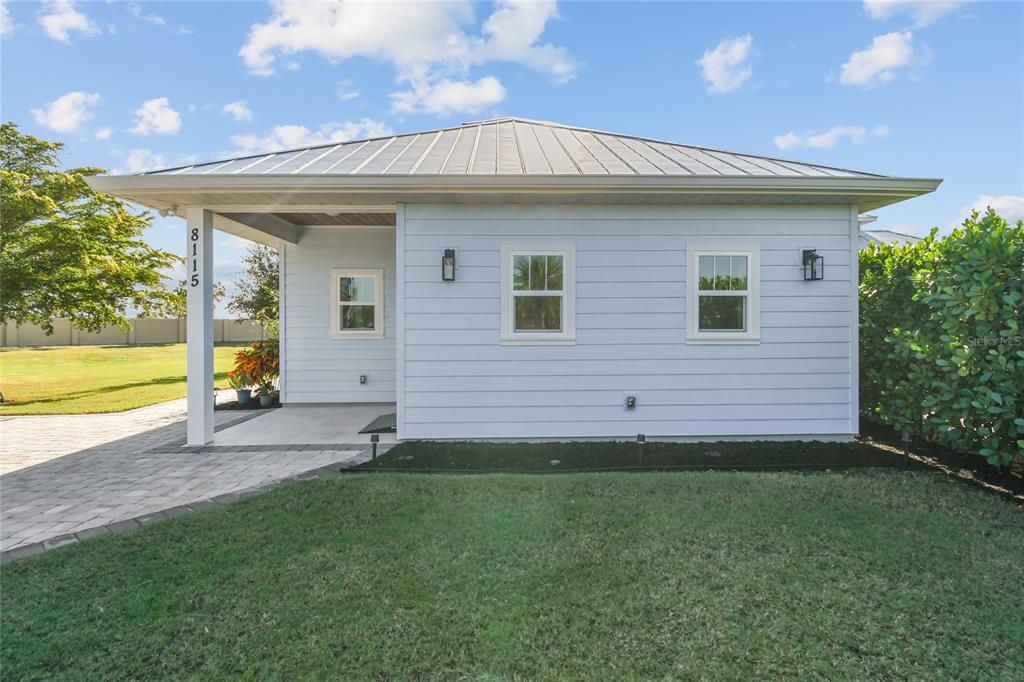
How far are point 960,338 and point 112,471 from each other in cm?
827

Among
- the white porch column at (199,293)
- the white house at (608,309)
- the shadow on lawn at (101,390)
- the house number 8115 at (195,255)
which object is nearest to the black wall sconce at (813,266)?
the white house at (608,309)

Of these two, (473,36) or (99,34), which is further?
(473,36)

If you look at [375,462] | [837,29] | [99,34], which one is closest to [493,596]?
[375,462]

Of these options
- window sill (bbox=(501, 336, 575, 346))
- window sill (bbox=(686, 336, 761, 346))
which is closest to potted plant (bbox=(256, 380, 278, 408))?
window sill (bbox=(501, 336, 575, 346))

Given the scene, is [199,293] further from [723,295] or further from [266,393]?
[723,295]

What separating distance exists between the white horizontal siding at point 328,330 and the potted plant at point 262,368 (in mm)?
555

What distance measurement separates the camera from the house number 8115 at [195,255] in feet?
17.7

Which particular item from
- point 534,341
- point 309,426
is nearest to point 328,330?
point 309,426

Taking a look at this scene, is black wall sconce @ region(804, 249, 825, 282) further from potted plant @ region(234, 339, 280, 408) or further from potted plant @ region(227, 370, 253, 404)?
potted plant @ region(227, 370, 253, 404)

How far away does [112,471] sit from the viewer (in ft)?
15.8

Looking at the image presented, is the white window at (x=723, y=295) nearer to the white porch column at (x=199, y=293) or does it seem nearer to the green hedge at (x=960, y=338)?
the green hedge at (x=960, y=338)

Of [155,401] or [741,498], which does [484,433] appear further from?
[155,401]

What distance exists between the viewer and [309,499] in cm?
380

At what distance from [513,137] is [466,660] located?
22.4ft
